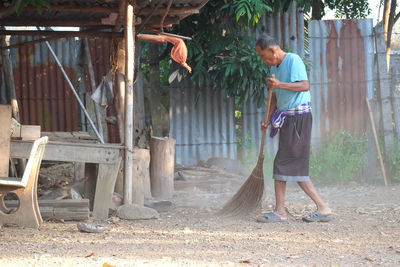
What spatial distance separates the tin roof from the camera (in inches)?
240

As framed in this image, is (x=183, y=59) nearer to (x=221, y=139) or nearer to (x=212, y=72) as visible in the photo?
(x=212, y=72)

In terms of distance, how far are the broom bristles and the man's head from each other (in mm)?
1067

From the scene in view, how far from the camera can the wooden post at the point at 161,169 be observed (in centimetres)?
785

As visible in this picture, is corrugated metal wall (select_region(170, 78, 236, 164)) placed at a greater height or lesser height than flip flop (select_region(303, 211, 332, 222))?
greater

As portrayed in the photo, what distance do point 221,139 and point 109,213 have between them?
3945 millimetres

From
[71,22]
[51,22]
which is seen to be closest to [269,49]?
[71,22]

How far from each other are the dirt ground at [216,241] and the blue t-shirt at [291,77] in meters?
1.25

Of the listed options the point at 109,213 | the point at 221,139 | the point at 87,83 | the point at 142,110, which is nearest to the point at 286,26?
the point at 221,139

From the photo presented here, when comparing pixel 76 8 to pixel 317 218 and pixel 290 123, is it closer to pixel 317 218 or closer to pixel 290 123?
pixel 290 123

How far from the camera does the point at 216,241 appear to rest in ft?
15.4

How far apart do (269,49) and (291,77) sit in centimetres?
37

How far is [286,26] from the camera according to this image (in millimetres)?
9602

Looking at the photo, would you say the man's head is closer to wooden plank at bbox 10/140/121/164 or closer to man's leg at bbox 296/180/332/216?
man's leg at bbox 296/180/332/216

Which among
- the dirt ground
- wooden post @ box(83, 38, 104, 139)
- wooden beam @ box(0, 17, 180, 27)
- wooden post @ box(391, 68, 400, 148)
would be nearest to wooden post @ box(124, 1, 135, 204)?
the dirt ground
